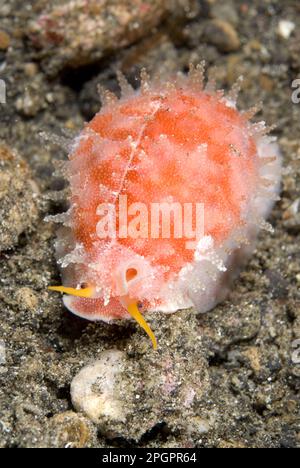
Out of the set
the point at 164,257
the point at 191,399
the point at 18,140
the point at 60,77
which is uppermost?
the point at 60,77

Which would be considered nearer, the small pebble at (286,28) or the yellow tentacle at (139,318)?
the yellow tentacle at (139,318)

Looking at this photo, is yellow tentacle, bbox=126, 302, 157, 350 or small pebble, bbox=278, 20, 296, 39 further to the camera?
small pebble, bbox=278, 20, 296, 39

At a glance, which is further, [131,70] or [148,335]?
[131,70]

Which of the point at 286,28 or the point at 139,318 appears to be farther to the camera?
the point at 286,28

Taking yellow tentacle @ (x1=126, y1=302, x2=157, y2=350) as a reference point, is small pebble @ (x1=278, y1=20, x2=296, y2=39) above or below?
above

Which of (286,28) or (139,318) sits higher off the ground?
(286,28)

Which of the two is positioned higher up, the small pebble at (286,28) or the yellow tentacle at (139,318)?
the small pebble at (286,28)

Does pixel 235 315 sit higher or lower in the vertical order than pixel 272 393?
higher
